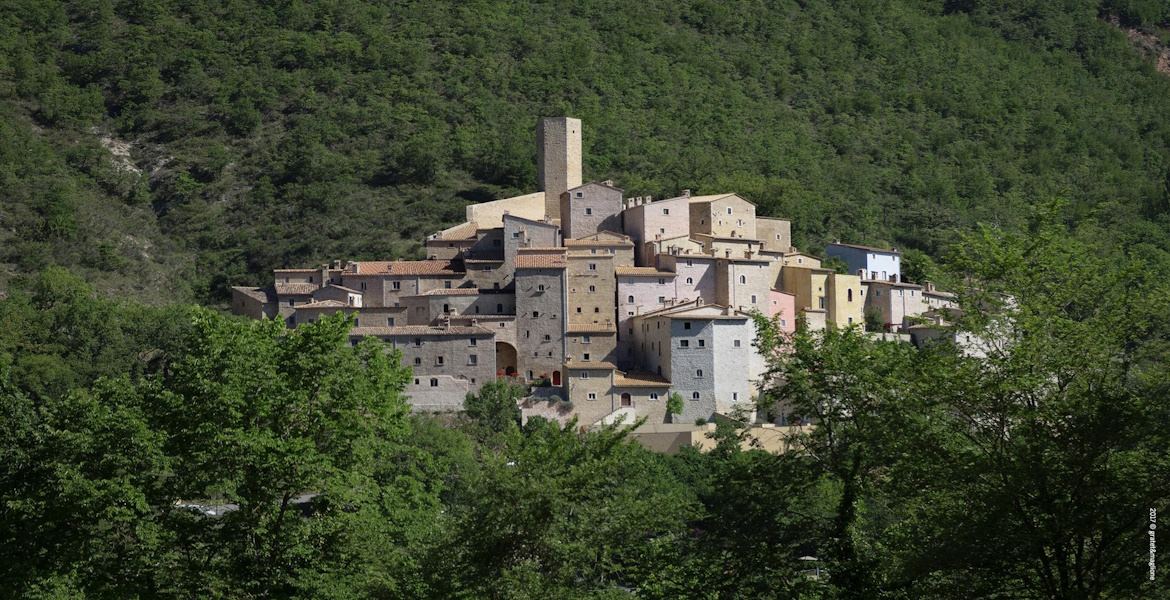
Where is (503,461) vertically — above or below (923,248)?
below

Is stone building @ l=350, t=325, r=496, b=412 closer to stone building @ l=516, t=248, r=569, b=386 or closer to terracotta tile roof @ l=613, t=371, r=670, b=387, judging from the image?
stone building @ l=516, t=248, r=569, b=386

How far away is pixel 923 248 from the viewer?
92000mm

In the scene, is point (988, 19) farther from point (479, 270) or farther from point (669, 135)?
point (479, 270)

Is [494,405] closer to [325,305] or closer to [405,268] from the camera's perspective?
[325,305]

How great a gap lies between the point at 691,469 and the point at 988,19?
100 m

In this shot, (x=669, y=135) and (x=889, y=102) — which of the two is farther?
(x=889, y=102)

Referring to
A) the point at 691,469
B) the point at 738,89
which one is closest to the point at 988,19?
the point at 738,89

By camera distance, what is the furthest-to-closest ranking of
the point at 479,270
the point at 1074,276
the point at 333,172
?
the point at 333,172 < the point at 479,270 < the point at 1074,276

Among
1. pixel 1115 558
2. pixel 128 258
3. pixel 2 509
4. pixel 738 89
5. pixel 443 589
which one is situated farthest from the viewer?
pixel 738 89

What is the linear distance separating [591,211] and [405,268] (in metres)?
8.36

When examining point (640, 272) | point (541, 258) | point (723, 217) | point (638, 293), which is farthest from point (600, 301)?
point (723, 217)

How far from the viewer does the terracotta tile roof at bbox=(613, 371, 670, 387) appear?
62438 mm

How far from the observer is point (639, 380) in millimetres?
62875

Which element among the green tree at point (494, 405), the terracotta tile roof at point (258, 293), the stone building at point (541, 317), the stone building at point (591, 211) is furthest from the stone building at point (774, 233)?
the terracotta tile roof at point (258, 293)
